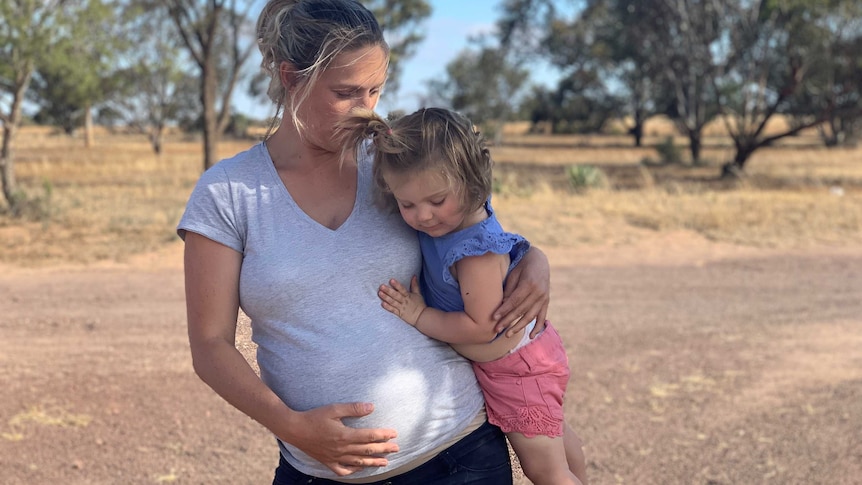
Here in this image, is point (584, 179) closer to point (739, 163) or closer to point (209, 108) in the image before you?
point (739, 163)

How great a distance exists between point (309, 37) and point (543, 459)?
1133 millimetres

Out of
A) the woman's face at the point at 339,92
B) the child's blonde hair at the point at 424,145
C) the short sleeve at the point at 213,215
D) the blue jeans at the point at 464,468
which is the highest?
the woman's face at the point at 339,92

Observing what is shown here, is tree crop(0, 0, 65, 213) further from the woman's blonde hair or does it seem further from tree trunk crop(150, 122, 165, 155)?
tree trunk crop(150, 122, 165, 155)

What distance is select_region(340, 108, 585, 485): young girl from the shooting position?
1799 millimetres

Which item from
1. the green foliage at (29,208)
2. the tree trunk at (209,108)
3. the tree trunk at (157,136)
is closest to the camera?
the green foliage at (29,208)

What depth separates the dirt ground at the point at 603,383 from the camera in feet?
13.1

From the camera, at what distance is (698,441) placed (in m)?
4.28

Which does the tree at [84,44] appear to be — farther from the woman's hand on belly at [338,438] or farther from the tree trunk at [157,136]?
the tree trunk at [157,136]

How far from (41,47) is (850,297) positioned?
10.5 meters

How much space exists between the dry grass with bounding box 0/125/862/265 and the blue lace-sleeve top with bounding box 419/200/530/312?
7513 millimetres

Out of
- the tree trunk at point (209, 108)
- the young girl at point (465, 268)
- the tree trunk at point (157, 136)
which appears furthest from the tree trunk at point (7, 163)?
the tree trunk at point (157, 136)

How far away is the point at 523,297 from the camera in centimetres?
189

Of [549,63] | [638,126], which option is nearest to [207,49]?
[549,63]

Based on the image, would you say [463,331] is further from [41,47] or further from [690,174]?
[690,174]
